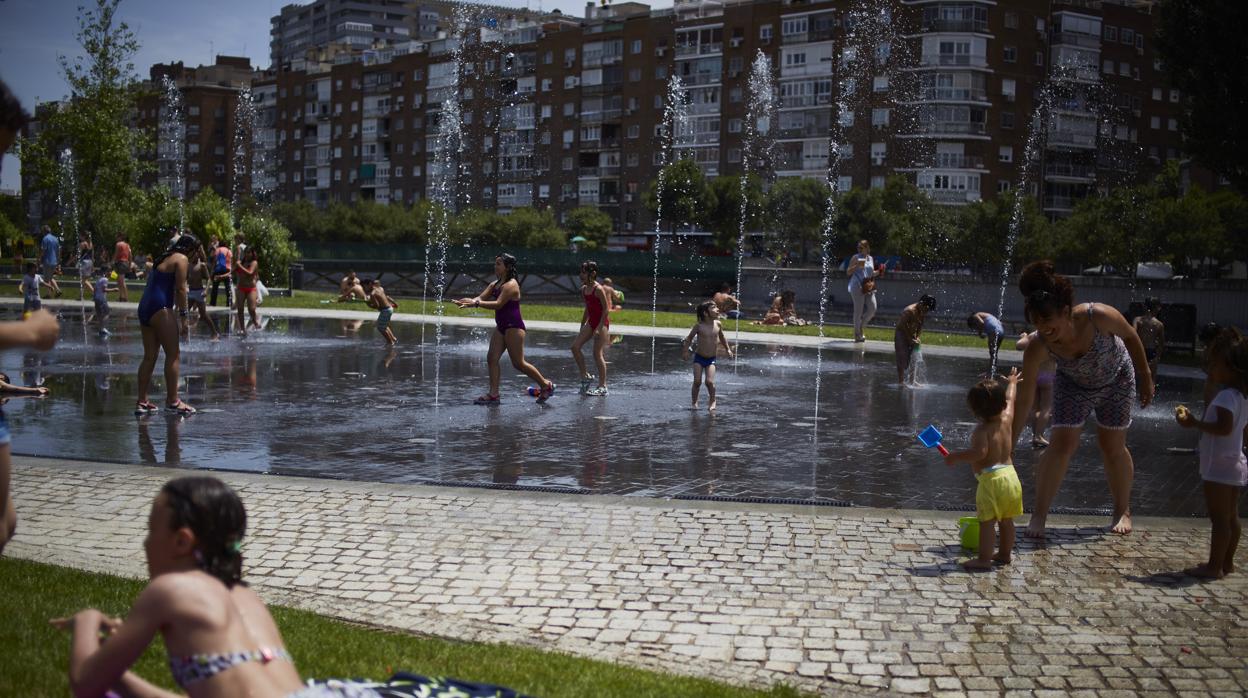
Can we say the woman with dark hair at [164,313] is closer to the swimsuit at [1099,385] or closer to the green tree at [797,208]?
the swimsuit at [1099,385]

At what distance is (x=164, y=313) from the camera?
12242 millimetres

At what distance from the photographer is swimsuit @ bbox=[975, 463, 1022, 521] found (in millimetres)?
7148

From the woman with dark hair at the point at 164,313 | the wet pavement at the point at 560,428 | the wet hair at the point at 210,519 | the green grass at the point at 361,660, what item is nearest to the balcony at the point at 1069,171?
the wet pavement at the point at 560,428

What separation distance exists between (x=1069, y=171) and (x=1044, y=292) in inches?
3372

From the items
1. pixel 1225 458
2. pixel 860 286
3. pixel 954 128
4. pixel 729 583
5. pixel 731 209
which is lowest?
pixel 729 583

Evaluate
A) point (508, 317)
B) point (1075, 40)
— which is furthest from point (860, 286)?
point (1075, 40)

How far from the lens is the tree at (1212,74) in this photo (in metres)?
27.2

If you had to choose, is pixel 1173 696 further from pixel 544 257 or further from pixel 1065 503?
pixel 544 257

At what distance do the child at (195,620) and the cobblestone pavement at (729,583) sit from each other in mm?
2327

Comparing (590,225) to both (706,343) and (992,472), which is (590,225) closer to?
(706,343)

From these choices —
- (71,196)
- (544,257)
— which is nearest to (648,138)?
(544,257)

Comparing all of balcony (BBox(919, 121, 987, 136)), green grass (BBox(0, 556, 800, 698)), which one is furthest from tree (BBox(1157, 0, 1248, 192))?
balcony (BBox(919, 121, 987, 136))

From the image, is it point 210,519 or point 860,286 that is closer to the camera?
point 210,519

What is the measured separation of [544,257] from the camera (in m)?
64.7
